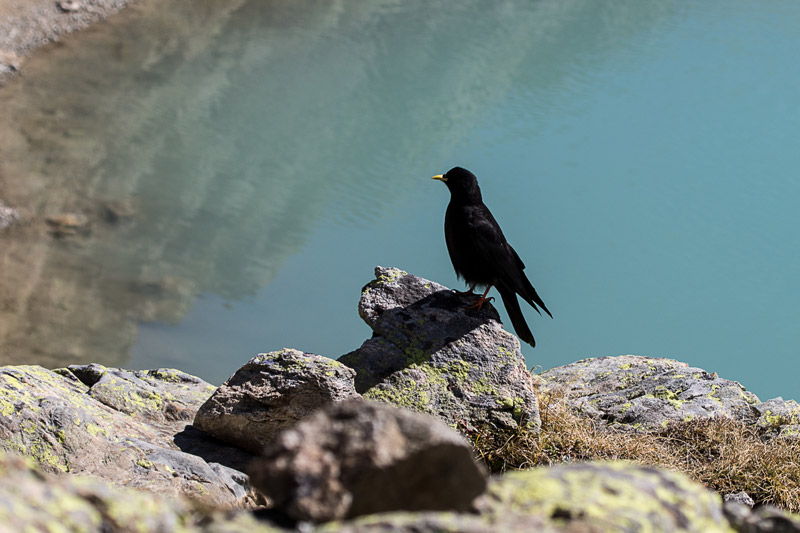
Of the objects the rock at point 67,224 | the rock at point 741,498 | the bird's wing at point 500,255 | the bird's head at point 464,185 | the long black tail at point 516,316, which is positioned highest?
the rock at point 67,224

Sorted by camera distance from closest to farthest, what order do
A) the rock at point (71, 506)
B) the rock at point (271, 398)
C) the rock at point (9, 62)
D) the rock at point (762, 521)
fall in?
the rock at point (71, 506) < the rock at point (762, 521) < the rock at point (271, 398) < the rock at point (9, 62)

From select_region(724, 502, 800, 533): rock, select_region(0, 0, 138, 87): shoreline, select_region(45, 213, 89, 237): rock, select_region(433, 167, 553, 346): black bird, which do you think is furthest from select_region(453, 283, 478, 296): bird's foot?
select_region(0, 0, 138, 87): shoreline

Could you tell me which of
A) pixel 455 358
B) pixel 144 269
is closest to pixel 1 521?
pixel 455 358

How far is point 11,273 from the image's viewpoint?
19969 mm

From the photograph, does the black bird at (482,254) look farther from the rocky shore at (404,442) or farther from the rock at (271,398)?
the rock at (271,398)

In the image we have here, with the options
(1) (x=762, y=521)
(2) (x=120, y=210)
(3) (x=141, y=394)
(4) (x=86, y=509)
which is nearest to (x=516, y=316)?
(3) (x=141, y=394)

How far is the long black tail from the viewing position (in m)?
8.30

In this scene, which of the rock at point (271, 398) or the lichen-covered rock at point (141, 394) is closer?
the rock at point (271, 398)

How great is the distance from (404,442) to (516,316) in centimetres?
624

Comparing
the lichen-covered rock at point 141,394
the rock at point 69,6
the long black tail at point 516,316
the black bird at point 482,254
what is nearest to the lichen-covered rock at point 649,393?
the long black tail at point 516,316

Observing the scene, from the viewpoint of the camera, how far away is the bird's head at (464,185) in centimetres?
866

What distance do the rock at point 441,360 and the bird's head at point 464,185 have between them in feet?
4.01

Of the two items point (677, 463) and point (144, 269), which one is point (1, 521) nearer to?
point (677, 463)

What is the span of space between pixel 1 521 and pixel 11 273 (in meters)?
20.6
